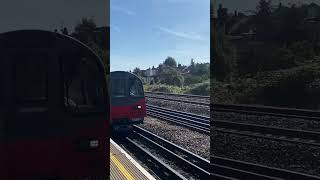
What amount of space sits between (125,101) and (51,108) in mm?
6410

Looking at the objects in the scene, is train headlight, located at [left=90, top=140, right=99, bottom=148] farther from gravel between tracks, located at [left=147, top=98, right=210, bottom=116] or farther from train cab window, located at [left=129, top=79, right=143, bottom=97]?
gravel between tracks, located at [left=147, top=98, right=210, bottom=116]

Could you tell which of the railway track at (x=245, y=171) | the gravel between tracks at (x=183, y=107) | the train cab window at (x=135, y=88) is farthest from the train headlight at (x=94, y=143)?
the gravel between tracks at (x=183, y=107)

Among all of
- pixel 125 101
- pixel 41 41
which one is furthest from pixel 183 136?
pixel 41 41

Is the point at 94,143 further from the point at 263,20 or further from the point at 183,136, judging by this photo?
the point at 263,20

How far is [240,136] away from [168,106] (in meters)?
8.54

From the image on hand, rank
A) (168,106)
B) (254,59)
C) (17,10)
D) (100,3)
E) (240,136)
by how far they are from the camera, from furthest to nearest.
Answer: (168,106) < (254,59) < (240,136) < (100,3) < (17,10)

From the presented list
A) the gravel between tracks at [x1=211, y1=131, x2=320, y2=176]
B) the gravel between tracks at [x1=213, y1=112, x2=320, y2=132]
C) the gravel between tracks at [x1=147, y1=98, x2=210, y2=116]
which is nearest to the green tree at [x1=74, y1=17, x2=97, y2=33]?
the gravel between tracks at [x1=211, y1=131, x2=320, y2=176]

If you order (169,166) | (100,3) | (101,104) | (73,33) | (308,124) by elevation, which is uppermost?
(100,3)

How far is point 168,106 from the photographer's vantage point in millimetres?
16984

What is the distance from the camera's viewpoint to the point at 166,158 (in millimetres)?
8500

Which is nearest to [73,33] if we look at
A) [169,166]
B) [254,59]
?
[169,166]

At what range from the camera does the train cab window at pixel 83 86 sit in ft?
13.2

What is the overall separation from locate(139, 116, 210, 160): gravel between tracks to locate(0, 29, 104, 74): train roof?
519 cm

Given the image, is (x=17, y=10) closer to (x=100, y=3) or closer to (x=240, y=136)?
(x=100, y=3)
